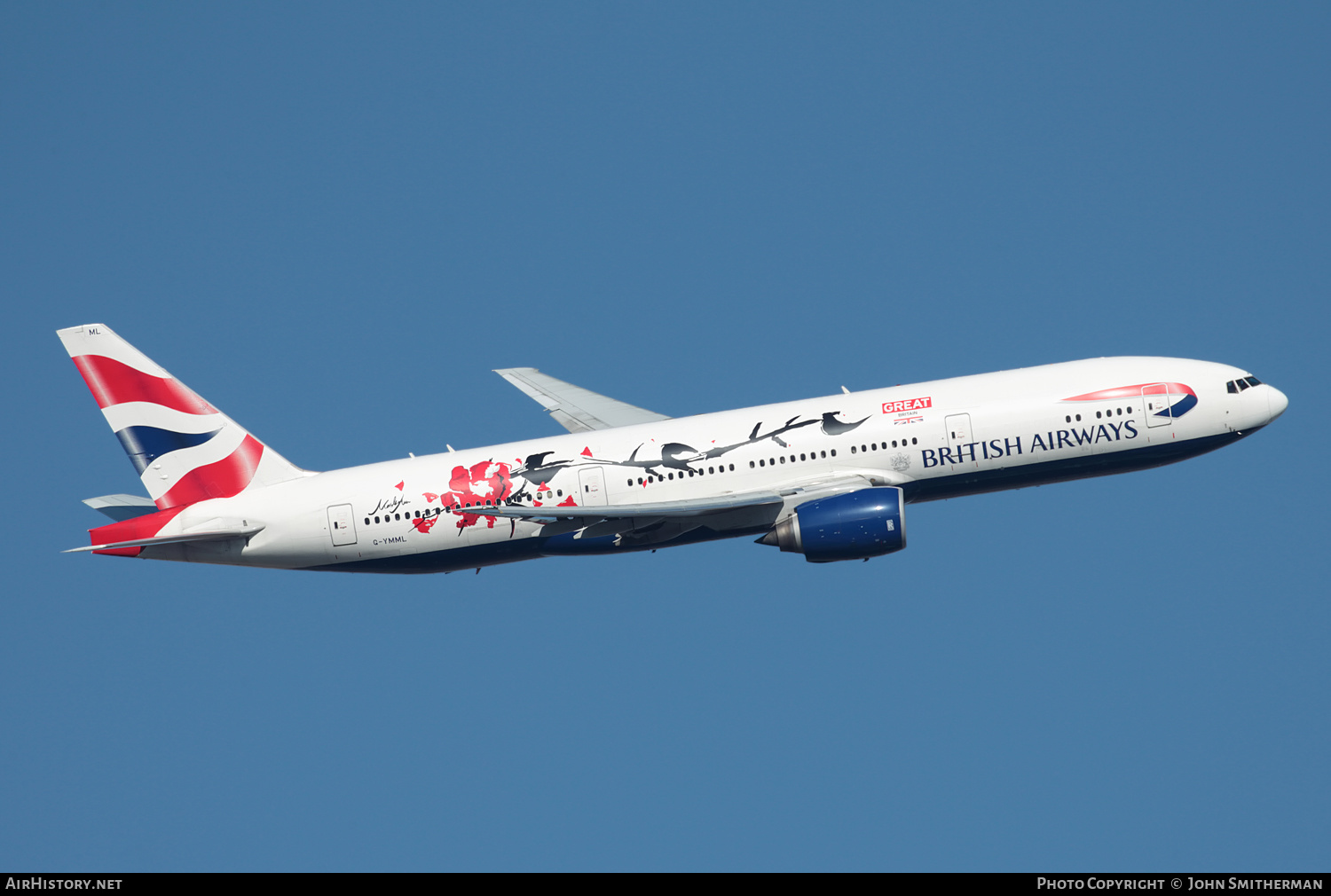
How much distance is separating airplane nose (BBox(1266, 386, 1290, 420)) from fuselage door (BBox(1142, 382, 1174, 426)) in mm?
3873

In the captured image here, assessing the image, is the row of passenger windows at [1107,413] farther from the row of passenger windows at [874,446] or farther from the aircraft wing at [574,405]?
the aircraft wing at [574,405]

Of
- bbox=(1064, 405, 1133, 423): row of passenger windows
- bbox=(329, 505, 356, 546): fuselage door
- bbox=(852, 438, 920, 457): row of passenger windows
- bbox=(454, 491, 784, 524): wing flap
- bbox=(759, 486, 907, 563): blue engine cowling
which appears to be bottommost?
bbox=(759, 486, 907, 563): blue engine cowling

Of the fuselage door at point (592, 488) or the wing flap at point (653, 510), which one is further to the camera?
the fuselage door at point (592, 488)

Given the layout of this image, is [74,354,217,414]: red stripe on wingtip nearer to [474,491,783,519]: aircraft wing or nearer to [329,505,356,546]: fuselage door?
[329,505,356,546]: fuselage door

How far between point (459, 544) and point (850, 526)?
13.7 metres

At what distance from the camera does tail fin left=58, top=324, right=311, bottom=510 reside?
145ft

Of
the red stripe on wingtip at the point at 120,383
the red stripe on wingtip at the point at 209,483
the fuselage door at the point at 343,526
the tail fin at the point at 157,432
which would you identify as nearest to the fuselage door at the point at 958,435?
the fuselage door at the point at 343,526

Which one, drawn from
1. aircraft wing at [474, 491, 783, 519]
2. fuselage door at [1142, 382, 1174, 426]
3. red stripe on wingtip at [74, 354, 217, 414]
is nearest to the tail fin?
red stripe on wingtip at [74, 354, 217, 414]

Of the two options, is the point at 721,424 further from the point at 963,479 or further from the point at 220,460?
the point at 220,460

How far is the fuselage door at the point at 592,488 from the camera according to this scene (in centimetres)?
4234

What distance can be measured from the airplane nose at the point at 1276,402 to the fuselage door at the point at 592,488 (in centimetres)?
2362

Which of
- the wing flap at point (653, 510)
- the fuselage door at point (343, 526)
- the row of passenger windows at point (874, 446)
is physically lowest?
the wing flap at point (653, 510)

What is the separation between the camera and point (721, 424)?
42625mm

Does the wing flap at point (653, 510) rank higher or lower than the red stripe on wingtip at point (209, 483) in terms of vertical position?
lower
